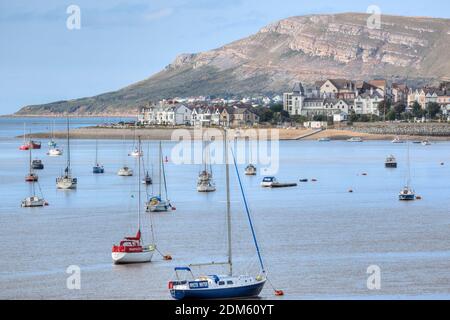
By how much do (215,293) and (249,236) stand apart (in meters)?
11.6

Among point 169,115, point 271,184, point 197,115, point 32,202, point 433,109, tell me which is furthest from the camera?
point 169,115

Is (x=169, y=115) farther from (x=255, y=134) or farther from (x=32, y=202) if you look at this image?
(x=32, y=202)

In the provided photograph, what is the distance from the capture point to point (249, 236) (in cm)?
3225

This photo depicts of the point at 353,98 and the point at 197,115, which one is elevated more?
the point at 353,98

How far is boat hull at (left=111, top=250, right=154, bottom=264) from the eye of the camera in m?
26.4

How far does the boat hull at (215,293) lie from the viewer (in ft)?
67.7

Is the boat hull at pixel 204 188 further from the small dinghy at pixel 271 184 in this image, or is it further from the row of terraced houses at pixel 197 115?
the row of terraced houses at pixel 197 115

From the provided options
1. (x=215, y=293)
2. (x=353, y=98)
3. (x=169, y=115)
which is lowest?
(x=215, y=293)

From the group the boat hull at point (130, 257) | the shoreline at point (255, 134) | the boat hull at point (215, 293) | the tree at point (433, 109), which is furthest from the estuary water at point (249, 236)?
the tree at point (433, 109)

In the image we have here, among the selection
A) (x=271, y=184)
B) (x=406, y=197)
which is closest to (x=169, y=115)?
(x=271, y=184)

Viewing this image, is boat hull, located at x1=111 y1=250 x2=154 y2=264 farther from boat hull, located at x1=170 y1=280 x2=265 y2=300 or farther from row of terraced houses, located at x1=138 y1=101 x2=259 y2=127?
row of terraced houses, located at x1=138 y1=101 x2=259 y2=127

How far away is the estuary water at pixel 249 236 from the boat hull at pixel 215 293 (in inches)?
45.5

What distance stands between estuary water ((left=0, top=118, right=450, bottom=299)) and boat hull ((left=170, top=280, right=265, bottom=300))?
1.15 m
